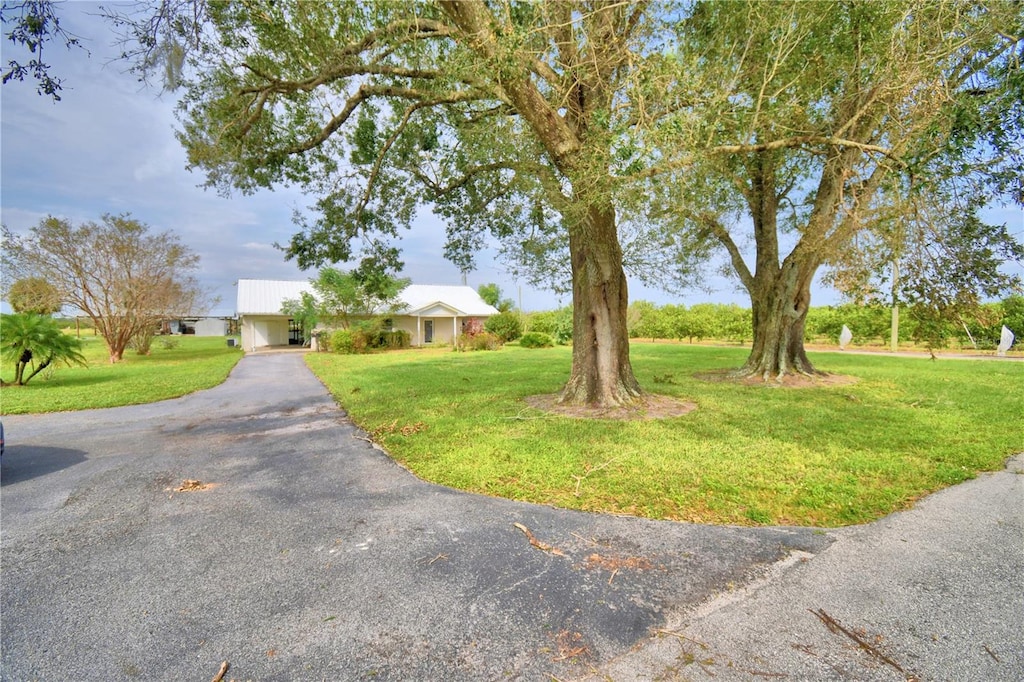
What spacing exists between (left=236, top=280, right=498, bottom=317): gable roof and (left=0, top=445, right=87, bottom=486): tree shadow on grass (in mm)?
23182

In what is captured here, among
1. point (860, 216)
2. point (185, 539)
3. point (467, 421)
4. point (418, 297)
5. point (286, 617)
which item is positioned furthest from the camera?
point (418, 297)

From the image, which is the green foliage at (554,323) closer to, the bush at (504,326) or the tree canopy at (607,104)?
the bush at (504,326)

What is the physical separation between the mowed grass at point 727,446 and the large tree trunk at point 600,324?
1135 mm

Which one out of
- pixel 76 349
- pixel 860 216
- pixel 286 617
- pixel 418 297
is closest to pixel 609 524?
pixel 286 617

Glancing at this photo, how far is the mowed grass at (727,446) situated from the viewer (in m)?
3.85

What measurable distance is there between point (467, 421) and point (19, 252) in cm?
2370

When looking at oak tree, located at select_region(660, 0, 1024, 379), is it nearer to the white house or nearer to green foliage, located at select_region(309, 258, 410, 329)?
green foliage, located at select_region(309, 258, 410, 329)

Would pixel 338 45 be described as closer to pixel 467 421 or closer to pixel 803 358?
pixel 467 421

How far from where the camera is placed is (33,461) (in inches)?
201

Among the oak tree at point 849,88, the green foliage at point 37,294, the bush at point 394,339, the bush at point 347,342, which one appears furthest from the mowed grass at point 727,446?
the green foliage at point 37,294

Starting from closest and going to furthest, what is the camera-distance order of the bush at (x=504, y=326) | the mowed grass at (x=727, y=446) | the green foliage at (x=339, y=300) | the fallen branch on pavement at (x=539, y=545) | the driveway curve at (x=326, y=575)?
the driveway curve at (x=326, y=575) → the fallen branch on pavement at (x=539, y=545) → the mowed grass at (x=727, y=446) → the green foliage at (x=339, y=300) → the bush at (x=504, y=326)

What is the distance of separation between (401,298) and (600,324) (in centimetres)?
2468

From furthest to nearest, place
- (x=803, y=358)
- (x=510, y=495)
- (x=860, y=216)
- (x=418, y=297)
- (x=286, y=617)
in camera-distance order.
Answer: (x=418, y=297)
(x=803, y=358)
(x=860, y=216)
(x=510, y=495)
(x=286, y=617)

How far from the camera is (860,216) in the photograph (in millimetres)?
5453
